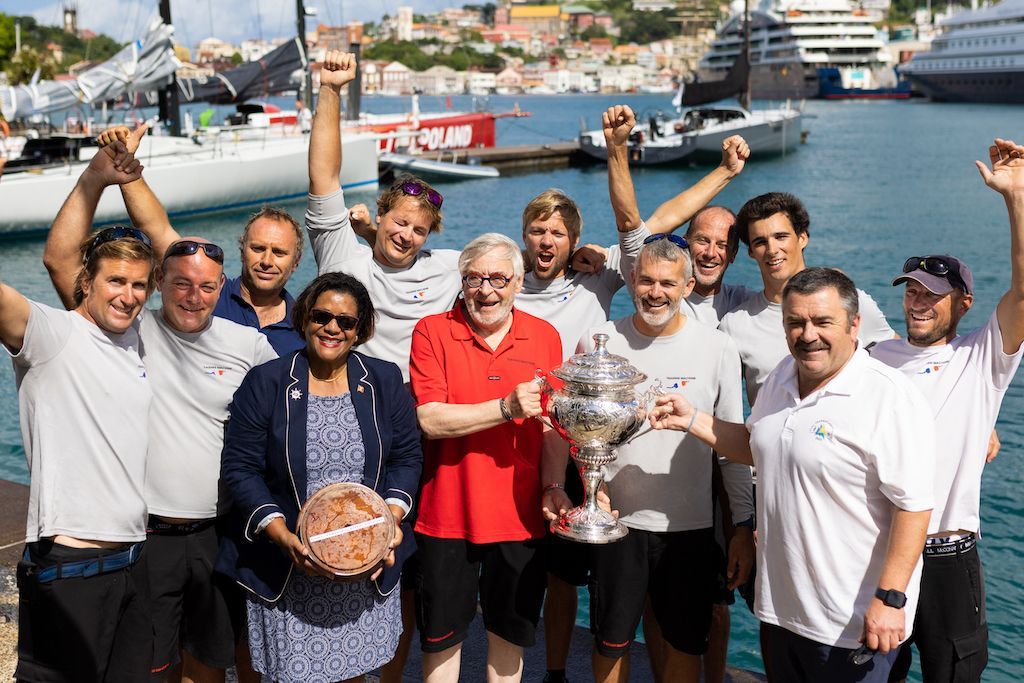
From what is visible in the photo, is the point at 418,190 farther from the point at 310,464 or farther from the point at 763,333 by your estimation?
the point at 763,333

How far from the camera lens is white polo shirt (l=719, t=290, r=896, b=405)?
3611 mm

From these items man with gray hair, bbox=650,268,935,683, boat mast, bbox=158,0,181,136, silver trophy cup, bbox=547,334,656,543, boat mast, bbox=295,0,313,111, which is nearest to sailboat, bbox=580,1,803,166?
boat mast, bbox=295,0,313,111

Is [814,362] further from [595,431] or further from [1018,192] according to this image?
[1018,192]

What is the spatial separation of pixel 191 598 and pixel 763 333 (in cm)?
224

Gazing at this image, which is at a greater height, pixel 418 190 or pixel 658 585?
pixel 418 190

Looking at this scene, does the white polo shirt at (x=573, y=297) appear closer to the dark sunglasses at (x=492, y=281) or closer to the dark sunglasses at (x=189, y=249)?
the dark sunglasses at (x=492, y=281)

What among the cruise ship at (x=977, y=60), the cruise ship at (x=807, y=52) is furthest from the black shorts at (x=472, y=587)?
the cruise ship at (x=807, y=52)

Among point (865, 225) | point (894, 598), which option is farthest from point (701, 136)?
point (894, 598)

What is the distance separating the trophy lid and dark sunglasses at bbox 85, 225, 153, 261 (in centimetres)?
138

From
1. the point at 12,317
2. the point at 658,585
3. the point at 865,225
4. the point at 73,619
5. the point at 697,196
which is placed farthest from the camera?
the point at 865,225

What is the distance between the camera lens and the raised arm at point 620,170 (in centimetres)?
387

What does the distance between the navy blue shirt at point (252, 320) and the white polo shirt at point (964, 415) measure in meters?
2.12

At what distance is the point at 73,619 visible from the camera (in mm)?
2922

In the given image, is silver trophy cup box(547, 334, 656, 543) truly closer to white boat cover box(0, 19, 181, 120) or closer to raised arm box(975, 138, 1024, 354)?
raised arm box(975, 138, 1024, 354)
